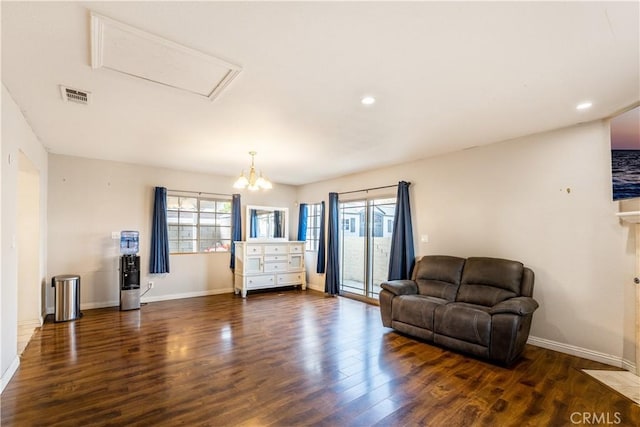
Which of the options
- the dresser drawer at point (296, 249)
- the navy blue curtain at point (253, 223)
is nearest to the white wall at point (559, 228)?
the dresser drawer at point (296, 249)

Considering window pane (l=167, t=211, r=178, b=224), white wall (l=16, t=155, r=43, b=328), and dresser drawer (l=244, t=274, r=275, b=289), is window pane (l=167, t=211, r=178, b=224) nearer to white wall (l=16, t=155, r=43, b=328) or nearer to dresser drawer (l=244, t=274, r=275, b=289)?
dresser drawer (l=244, t=274, r=275, b=289)

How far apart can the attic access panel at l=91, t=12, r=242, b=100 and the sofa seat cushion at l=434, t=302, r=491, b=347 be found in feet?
10.4

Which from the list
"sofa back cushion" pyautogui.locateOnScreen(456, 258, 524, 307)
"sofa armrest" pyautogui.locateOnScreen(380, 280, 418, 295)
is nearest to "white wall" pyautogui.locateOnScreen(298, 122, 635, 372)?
"sofa back cushion" pyautogui.locateOnScreen(456, 258, 524, 307)

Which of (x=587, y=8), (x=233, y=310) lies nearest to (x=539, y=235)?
(x=587, y=8)

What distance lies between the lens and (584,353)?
3.23m

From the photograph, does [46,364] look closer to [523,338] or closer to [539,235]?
[523,338]

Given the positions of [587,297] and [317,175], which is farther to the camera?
[317,175]

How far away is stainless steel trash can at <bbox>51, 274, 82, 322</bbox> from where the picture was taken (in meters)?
4.36

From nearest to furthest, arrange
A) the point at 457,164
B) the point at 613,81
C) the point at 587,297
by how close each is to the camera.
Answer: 1. the point at 613,81
2. the point at 587,297
3. the point at 457,164

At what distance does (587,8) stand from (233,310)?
5229 millimetres

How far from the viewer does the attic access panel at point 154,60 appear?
1.85m

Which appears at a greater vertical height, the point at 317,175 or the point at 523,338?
the point at 317,175

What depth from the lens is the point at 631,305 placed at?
2961 mm

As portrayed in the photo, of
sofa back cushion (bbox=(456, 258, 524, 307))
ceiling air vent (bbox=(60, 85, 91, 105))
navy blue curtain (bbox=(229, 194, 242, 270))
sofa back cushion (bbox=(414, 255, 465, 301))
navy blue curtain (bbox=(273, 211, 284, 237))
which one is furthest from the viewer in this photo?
navy blue curtain (bbox=(273, 211, 284, 237))
